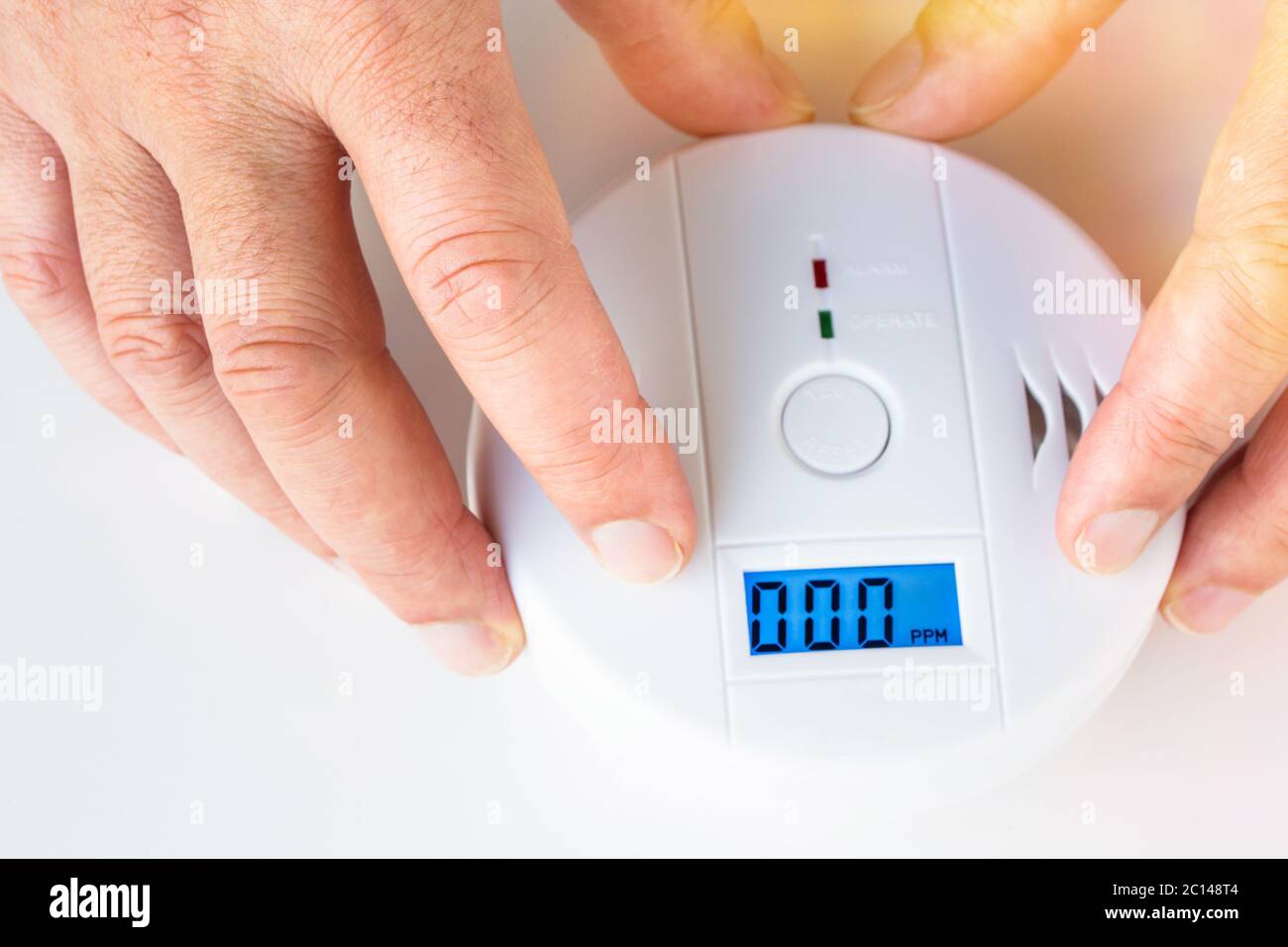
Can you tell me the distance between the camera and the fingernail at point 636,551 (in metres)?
0.81

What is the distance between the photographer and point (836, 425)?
2.93 ft

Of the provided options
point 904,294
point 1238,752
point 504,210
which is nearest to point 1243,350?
point 904,294

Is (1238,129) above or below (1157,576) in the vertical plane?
above

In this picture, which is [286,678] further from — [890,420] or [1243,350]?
[1243,350]

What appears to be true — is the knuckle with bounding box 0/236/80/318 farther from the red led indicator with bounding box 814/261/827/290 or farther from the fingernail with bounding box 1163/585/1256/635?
the fingernail with bounding box 1163/585/1256/635

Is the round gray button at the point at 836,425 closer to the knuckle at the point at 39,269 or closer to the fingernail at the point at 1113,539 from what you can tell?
the fingernail at the point at 1113,539

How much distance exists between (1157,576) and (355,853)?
2.14 feet

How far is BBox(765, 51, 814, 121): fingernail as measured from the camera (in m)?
1.03

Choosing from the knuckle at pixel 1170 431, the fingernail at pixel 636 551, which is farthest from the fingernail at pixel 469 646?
the knuckle at pixel 1170 431

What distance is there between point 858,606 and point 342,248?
45cm

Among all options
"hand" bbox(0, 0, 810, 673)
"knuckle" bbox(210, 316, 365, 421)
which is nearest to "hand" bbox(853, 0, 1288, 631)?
"hand" bbox(0, 0, 810, 673)

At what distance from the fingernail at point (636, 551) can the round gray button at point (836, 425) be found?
0.45 ft

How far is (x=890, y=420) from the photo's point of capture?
0.90m

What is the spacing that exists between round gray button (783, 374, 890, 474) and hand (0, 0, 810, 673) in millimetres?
123
